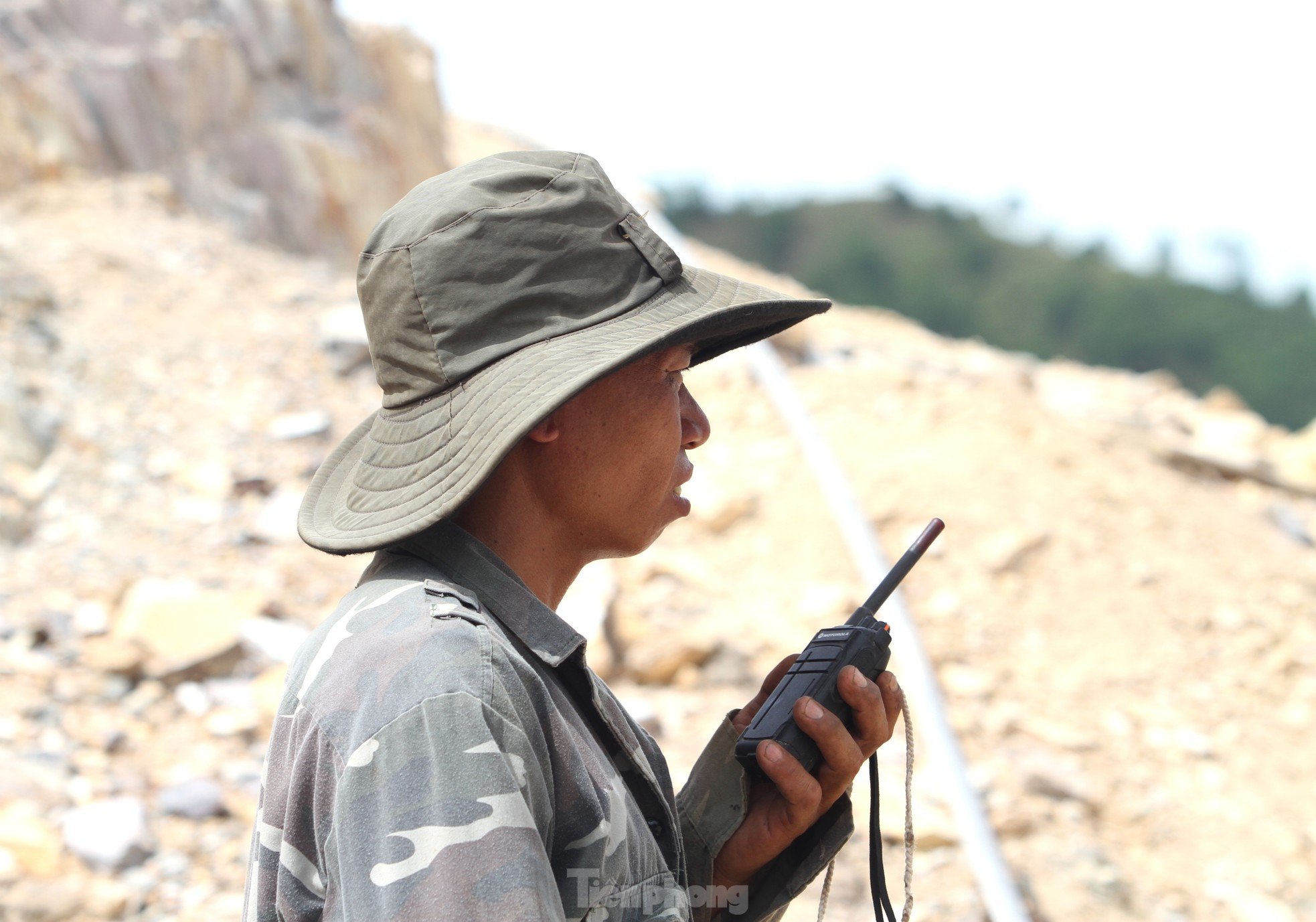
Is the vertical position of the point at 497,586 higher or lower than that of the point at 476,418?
lower

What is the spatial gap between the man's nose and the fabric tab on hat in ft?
0.48

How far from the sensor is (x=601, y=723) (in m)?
1.27

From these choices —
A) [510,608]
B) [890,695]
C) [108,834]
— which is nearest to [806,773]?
[890,695]

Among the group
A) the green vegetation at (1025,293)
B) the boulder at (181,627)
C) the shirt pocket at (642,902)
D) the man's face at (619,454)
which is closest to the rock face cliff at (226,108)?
the boulder at (181,627)

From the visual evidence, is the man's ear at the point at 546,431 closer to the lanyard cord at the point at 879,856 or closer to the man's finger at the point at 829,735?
the man's finger at the point at 829,735

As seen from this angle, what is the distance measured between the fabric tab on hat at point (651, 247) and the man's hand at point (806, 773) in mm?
518

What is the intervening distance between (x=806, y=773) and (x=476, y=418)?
1.88ft

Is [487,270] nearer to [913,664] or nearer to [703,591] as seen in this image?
[913,664]

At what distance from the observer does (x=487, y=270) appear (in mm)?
1242

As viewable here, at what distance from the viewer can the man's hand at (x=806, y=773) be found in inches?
54.4

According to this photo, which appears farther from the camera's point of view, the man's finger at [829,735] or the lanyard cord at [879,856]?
the lanyard cord at [879,856]

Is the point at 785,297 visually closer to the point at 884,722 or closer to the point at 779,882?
the point at 884,722

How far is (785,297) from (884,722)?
0.54 m

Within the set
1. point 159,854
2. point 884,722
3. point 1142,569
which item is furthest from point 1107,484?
point 884,722
